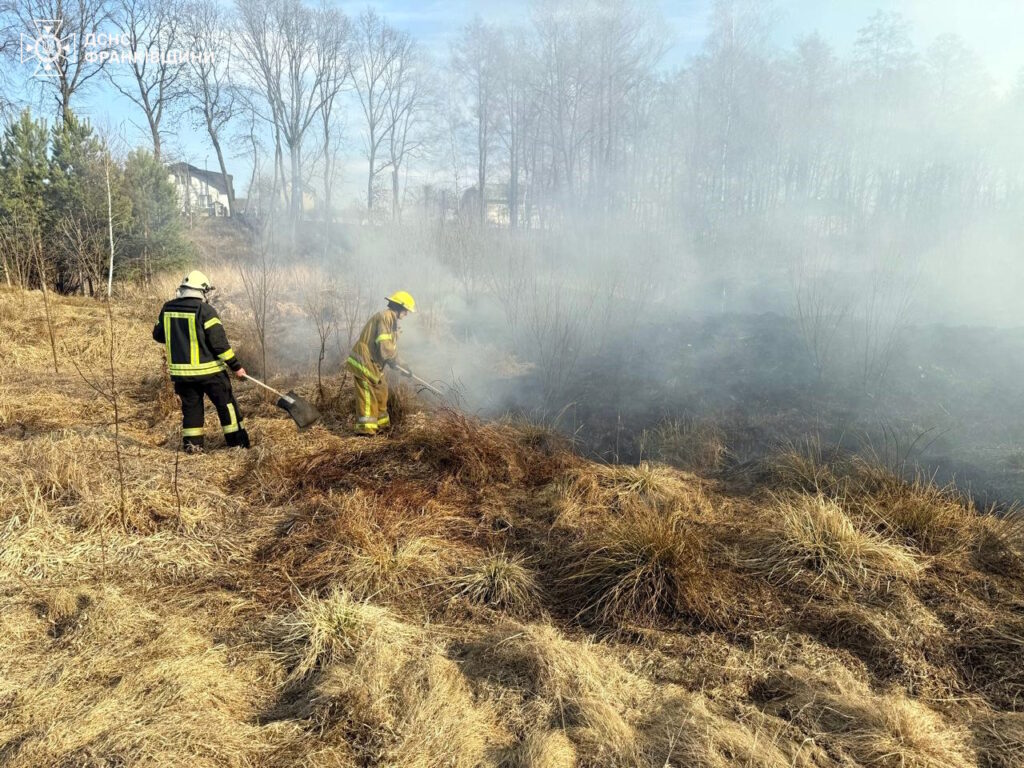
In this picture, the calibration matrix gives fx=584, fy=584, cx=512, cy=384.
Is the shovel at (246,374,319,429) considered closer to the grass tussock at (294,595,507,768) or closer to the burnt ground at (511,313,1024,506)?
the burnt ground at (511,313,1024,506)

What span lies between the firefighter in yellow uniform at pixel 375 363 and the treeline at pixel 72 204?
29.0ft

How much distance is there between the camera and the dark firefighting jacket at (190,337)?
4.91m

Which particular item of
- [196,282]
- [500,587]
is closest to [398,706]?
[500,587]

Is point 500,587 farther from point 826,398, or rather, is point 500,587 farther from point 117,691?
point 826,398

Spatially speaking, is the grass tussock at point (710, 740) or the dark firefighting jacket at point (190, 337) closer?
the grass tussock at point (710, 740)

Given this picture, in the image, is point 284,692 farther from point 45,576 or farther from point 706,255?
point 706,255

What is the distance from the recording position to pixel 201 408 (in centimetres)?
516

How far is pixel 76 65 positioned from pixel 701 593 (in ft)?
85.0

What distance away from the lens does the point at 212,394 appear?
201 inches

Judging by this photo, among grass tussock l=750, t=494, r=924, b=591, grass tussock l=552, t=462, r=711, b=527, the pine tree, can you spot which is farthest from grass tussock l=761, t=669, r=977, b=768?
the pine tree

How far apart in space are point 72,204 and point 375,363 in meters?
11.1

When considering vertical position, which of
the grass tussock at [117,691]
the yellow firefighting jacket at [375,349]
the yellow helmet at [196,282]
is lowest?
the grass tussock at [117,691]

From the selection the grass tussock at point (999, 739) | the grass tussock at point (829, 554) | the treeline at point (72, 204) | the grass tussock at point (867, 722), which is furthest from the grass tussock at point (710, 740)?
the treeline at point (72, 204)

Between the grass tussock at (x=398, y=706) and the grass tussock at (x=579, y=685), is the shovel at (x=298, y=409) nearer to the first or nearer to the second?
the grass tussock at (x=398, y=706)
